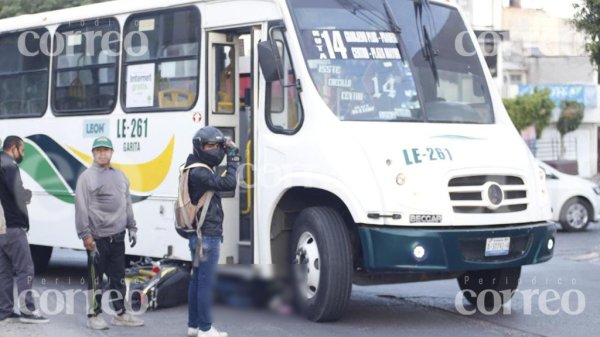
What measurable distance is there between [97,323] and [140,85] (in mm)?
3246

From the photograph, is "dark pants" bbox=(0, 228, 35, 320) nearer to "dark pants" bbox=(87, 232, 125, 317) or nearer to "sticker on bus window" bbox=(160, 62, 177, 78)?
"dark pants" bbox=(87, 232, 125, 317)

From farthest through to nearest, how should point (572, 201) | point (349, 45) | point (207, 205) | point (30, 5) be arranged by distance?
point (30, 5) → point (572, 201) → point (349, 45) → point (207, 205)

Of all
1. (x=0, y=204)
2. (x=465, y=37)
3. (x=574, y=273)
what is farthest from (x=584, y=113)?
(x=0, y=204)

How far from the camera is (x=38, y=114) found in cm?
1368

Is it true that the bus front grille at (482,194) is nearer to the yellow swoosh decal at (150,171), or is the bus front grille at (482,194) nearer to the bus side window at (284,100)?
the bus side window at (284,100)

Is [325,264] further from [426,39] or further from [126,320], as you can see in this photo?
[426,39]

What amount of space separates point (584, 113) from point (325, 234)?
42.9 metres

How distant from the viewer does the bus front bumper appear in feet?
31.0

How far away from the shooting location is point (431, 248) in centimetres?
945

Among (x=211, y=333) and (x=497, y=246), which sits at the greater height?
(x=497, y=246)

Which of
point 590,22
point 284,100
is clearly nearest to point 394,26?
point 284,100

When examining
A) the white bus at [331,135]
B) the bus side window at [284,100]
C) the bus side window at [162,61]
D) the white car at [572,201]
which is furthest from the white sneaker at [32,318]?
the white car at [572,201]

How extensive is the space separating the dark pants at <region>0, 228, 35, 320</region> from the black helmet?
2.05 metres

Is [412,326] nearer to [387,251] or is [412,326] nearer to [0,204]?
[387,251]
